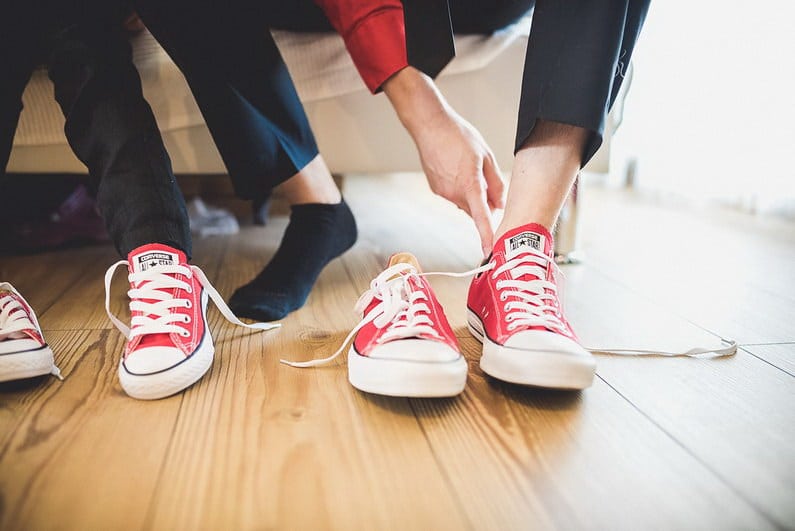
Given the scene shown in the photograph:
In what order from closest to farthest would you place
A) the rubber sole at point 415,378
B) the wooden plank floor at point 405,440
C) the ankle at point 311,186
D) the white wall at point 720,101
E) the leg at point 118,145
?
the wooden plank floor at point 405,440
the rubber sole at point 415,378
the leg at point 118,145
the ankle at point 311,186
the white wall at point 720,101

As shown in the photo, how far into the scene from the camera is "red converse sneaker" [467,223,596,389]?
536 millimetres

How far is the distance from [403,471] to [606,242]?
103 cm

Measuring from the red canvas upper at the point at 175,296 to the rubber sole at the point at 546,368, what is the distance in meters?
0.32

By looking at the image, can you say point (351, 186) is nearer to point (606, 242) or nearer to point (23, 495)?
point (606, 242)

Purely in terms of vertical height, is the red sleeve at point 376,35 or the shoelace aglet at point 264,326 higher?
the red sleeve at point 376,35

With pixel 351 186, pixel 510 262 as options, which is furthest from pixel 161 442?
pixel 351 186

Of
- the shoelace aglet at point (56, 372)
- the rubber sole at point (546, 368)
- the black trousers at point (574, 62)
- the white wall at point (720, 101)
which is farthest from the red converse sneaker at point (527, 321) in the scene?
the white wall at point (720, 101)

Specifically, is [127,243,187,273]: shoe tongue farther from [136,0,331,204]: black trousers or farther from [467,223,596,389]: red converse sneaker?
[467,223,596,389]: red converse sneaker

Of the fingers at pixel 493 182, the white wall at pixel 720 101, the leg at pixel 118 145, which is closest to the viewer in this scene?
the leg at pixel 118 145

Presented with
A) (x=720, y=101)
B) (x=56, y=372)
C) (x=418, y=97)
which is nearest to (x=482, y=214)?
(x=418, y=97)

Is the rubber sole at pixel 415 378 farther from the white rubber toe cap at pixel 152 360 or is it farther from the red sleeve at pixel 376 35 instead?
the red sleeve at pixel 376 35

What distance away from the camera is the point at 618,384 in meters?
0.60

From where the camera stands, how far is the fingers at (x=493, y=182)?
0.75 m

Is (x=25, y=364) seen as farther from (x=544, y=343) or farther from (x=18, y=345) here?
(x=544, y=343)
